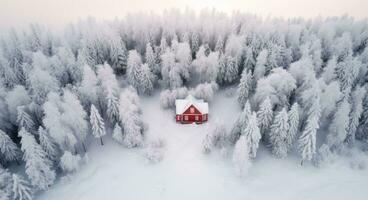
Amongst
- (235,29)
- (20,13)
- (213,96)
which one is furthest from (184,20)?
(20,13)

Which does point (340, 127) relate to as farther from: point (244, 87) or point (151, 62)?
point (151, 62)

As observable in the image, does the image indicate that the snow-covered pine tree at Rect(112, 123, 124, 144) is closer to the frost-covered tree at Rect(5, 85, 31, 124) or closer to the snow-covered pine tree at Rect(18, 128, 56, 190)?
the snow-covered pine tree at Rect(18, 128, 56, 190)

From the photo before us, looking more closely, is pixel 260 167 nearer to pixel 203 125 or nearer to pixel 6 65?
pixel 203 125

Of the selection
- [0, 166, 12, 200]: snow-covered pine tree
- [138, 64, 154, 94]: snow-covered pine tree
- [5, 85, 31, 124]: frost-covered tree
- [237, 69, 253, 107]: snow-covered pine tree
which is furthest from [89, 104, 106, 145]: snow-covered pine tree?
[237, 69, 253, 107]: snow-covered pine tree

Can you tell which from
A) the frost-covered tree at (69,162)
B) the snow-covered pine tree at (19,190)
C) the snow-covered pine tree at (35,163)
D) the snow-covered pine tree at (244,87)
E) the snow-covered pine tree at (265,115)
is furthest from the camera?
the snow-covered pine tree at (244,87)

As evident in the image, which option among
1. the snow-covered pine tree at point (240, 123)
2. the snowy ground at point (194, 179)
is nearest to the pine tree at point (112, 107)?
the snowy ground at point (194, 179)

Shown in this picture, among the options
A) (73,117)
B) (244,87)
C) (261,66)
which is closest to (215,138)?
(244,87)

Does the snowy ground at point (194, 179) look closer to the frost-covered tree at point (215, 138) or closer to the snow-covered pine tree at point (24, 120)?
the frost-covered tree at point (215, 138)
